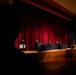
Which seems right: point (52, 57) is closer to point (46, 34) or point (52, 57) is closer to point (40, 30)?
point (40, 30)

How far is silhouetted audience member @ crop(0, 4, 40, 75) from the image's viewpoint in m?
0.56

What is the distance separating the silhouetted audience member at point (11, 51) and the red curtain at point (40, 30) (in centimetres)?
594

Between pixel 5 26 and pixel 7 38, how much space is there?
45mm

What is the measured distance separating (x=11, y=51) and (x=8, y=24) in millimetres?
103

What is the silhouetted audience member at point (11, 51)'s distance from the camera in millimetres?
556

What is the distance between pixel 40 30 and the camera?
8.16 meters

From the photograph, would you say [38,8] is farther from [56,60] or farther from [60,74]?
[60,74]

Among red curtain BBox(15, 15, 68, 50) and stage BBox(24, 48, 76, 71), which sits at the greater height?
red curtain BBox(15, 15, 68, 50)

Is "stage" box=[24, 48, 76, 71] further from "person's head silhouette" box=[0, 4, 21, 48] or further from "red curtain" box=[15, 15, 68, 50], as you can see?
"person's head silhouette" box=[0, 4, 21, 48]

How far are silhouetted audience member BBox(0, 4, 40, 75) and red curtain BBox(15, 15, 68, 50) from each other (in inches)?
234

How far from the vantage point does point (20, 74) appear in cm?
56

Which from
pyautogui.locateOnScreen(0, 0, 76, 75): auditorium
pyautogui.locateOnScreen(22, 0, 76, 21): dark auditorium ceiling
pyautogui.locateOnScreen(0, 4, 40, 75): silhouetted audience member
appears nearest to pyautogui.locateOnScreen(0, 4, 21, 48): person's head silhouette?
pyautogui.locateOnScreen(0, 4, 40, 75): silhouetted audience member

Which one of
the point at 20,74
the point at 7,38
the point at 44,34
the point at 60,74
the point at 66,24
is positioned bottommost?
the point at 60,74

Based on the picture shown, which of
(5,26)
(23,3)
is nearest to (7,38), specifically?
(5,26)
